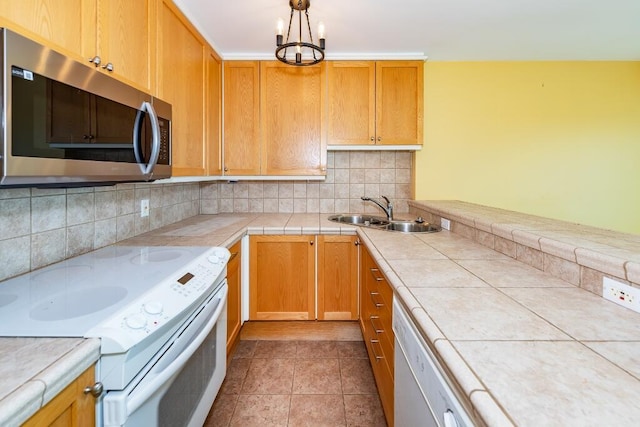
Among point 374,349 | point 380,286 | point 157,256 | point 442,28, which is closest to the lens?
point 157,256

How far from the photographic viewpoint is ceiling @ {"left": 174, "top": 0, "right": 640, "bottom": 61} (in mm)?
1918

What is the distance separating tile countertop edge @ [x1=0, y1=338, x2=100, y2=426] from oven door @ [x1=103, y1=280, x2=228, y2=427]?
0.46ft

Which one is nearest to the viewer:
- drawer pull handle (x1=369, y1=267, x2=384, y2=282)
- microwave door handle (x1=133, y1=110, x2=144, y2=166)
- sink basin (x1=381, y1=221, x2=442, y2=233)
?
microwave door handle (x1=133, y1=110, x2=144, y2=166)

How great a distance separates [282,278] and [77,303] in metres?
1.56

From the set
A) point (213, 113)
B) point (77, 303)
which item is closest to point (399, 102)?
point (213, 113)

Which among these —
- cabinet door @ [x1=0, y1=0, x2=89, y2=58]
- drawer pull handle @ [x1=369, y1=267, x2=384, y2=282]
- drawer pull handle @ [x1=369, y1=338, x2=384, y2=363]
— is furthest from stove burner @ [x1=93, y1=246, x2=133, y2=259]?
drawer pull handle @ [x1=369, y1=338, x2=384, y2=363]

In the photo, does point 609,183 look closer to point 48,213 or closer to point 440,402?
point 440,402

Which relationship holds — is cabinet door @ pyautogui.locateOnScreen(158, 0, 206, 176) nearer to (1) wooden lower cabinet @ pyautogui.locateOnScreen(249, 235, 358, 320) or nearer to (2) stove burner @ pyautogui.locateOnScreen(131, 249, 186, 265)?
(2) stove burner @ pyautogui.locateOnScreen(131, 249, 186, 265)

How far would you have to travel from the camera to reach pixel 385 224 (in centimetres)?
262

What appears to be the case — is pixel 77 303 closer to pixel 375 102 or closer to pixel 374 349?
pixel 374 349

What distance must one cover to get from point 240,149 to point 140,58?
49.4 inches

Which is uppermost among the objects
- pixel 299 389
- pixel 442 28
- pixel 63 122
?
Answer: pixel 442 28

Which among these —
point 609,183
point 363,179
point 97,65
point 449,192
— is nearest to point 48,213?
point 97,65

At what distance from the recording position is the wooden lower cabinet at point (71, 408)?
23.0 inches
